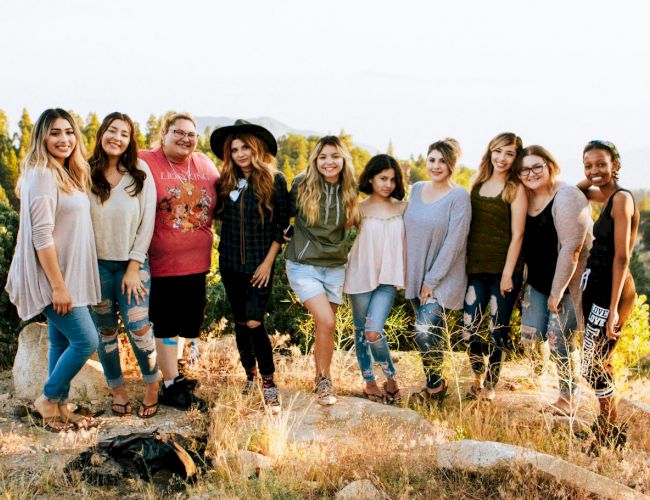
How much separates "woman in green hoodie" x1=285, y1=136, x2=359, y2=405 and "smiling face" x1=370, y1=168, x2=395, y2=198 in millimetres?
189

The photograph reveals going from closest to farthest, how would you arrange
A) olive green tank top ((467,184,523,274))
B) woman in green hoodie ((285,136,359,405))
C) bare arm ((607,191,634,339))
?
1. bare arm ((607,191,634,339))
2. olive green tank top ((467,184,523,274))
3. woman in green hoodie ((285,136,359,405))

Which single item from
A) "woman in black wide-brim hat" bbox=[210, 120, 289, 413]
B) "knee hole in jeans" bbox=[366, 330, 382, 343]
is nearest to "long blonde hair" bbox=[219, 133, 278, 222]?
"woman in black wide-brim hat" bbox=[210, 120, 289, 413]

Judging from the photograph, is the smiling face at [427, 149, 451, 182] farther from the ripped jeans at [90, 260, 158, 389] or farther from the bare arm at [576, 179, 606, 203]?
the ripped jeans at [90, 260, 158, 389]

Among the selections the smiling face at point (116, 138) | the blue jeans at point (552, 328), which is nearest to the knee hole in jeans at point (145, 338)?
the smiling face at point (116, 138)

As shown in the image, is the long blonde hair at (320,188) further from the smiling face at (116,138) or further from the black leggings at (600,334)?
the black leggings at (600,334)

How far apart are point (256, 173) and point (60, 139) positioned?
1.44 metres

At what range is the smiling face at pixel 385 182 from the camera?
4926 mm

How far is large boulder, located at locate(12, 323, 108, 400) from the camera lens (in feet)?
16.9

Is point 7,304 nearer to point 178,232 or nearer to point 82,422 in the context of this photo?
point 82,422

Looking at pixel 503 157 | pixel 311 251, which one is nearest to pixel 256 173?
pixel 311 251

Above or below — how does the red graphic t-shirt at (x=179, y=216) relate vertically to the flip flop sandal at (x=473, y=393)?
above

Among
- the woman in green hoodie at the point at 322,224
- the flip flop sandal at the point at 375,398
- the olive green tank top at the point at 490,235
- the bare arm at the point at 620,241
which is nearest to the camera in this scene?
the bare arm at the point at 620,241

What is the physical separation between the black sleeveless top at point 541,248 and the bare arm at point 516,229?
0.23ft

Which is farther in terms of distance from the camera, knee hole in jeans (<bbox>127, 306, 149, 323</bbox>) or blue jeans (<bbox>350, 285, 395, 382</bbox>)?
blue jeans (<bbox>350, 285, 395, 382</bbox>)
